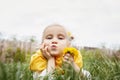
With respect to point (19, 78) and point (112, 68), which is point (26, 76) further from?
point (112, 68)

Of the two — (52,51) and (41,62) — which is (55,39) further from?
(41,62)

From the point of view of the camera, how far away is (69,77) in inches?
80.9

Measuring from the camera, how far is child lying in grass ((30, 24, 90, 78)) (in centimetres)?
311

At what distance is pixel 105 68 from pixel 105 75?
9.9 inches

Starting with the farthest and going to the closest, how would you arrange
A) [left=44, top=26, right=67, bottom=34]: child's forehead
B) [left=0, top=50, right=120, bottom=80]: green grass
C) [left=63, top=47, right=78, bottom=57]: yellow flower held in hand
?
[left=44, top=26, right=67, bottom=34]: child's forehead < [left=63, top=47, right=78, bottom=57]: yellow flower held in hand < [left=0, top=50, right=120, bottom=80]: green grass

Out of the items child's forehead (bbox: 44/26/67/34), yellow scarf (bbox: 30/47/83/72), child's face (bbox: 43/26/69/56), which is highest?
child's forehead (bbox: 44/26/67/34)

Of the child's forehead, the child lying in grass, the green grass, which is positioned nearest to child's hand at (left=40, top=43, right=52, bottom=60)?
the child lying in grass

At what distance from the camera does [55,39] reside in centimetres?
317

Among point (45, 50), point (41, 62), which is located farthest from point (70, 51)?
point (41, 62)

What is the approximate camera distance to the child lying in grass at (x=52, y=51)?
10.2ft

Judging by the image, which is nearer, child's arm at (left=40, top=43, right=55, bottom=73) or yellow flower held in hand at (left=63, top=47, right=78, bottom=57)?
yellow flower held in hand at (left=63, top=47, right=78, bottom=57)

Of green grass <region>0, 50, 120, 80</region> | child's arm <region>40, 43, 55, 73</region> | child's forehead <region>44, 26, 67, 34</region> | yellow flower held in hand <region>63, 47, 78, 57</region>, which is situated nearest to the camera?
green grass <region>0, 50, 120, 80</region>

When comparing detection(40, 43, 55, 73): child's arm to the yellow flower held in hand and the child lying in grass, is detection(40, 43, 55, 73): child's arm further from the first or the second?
the yellow flower held in hand

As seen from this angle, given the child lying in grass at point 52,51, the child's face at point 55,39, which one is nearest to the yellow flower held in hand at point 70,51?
the child lying in grass at point 52,51
